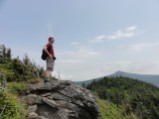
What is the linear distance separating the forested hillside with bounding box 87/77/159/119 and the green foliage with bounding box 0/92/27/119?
1930cm

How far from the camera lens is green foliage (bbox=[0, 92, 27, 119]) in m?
9.37

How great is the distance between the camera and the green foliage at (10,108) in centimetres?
937

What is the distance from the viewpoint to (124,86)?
13788 centimetres

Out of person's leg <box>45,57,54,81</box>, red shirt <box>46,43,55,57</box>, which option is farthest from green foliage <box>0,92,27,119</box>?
red shirt <box>46,43,55,57</box>

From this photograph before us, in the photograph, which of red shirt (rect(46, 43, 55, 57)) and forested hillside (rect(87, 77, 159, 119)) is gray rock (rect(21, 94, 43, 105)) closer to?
red shirt (rect(46, 43, 55, 57))

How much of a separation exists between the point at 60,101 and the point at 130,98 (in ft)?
271

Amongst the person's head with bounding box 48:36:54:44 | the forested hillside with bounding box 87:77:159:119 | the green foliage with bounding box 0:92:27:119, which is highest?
the person's head with bounding box 48:36:54:44

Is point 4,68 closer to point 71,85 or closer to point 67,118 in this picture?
point 71,85

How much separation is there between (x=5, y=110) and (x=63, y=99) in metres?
3.51

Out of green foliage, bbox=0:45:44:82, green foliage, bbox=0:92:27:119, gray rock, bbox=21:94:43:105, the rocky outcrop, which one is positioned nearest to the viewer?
green foliage, bbox=0:92:27:119

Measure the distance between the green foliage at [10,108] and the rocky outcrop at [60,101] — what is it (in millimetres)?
821

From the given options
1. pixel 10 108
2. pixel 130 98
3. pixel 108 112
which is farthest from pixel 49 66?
pixel 130 98

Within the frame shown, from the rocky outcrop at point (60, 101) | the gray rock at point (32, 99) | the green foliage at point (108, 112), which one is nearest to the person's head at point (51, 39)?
the rocky outcrop at point (60, 101)

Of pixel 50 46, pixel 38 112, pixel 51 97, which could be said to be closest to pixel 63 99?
pixel 51 97
